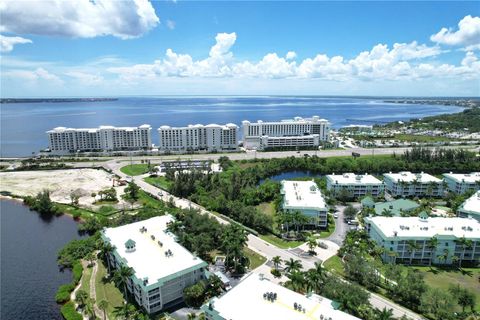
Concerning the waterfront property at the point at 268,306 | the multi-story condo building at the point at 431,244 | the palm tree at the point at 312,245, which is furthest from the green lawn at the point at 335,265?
the waterfront property at the point at 268,306

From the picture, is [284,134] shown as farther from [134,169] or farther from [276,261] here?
[276,261]

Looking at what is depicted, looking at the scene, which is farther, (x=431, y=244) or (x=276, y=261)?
(x=431, y=244)

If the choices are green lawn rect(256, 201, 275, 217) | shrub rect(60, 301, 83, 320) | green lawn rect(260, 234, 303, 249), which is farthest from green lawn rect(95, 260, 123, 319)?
green lawn rect(256, 201, 275, 217)

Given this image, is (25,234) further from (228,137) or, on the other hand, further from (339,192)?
(228,137)

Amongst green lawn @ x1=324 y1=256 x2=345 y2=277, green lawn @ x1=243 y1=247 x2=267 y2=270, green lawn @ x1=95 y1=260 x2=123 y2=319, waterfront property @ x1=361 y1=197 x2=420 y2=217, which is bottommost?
green lawn @ x1=95 y1=260 x2=123 y2=319

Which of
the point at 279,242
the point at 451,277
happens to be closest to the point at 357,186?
the point at 279,242

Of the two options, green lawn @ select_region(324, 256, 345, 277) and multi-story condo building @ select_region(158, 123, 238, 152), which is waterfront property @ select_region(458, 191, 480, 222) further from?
multi-story condo building @ select_region(158, 123, 238, 152)
